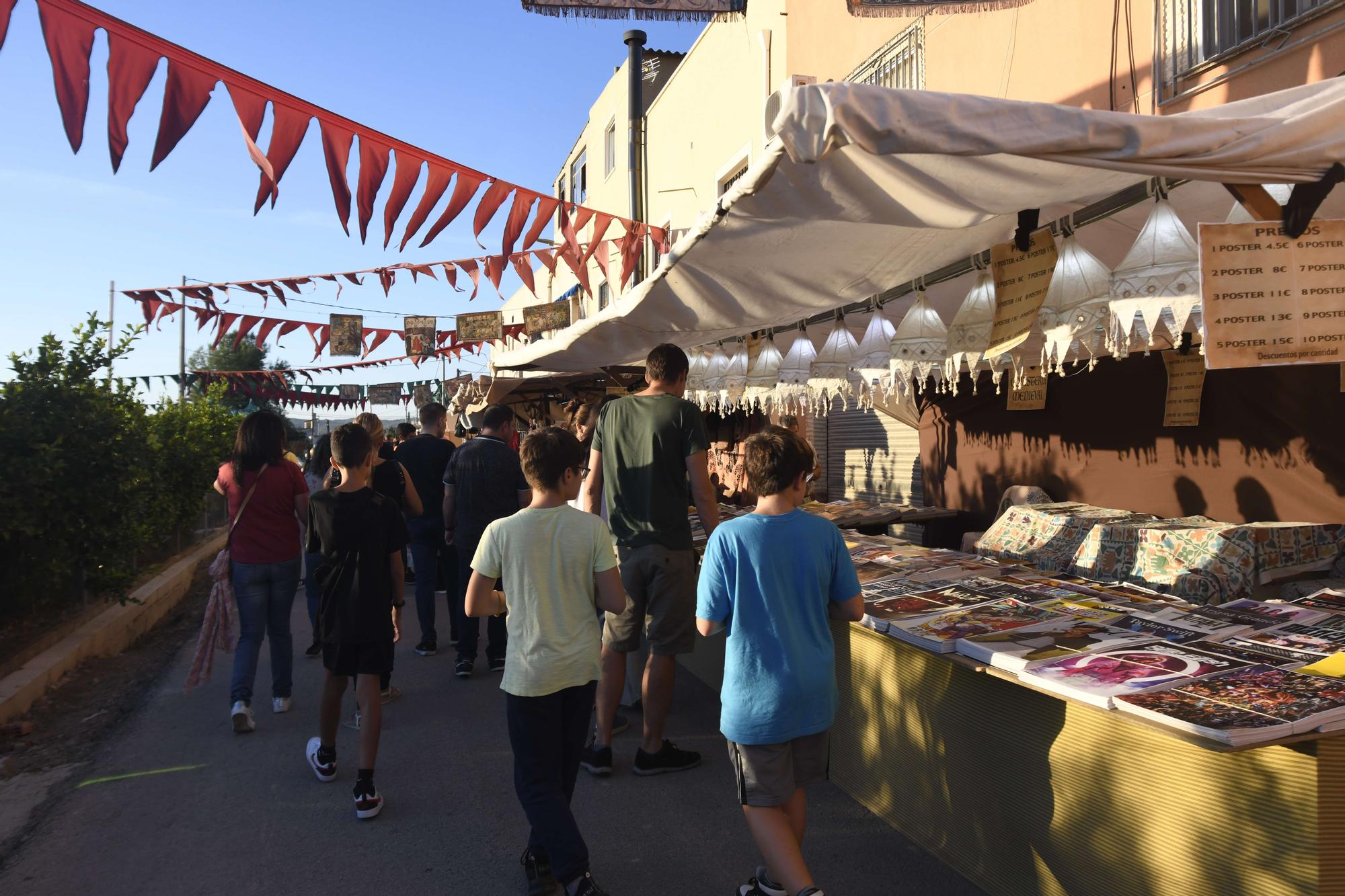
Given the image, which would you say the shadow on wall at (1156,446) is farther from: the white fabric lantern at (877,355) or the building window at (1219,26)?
the white fabric lantern at (877,355)

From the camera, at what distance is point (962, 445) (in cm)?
783

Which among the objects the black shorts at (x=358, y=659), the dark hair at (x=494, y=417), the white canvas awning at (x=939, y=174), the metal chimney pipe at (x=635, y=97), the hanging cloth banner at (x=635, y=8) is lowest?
the black shorts at (x=358, y=659)

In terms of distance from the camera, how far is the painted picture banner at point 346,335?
1612 cm

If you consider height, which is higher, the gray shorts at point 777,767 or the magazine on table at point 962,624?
the magazine on table at point 962,624

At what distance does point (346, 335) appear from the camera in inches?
642

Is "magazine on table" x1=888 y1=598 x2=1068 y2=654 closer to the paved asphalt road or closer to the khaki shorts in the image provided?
the paved asphalt road

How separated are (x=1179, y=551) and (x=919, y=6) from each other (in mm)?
3525

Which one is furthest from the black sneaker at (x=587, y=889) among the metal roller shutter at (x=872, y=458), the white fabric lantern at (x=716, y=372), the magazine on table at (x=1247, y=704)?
the metal roller shutter at (x=872, y=458)

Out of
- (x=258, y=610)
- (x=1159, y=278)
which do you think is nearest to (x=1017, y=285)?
(x=1159, y=278)

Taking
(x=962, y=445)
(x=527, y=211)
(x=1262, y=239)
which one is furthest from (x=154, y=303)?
(x=1262, y=239)

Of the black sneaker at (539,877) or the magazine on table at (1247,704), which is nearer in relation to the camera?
the magazine on table at (1247,704)

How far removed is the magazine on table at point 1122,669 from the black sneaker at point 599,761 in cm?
225

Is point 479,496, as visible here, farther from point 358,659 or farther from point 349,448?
point 358,659

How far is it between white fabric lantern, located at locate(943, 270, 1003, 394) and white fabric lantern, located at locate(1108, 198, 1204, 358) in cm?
86
